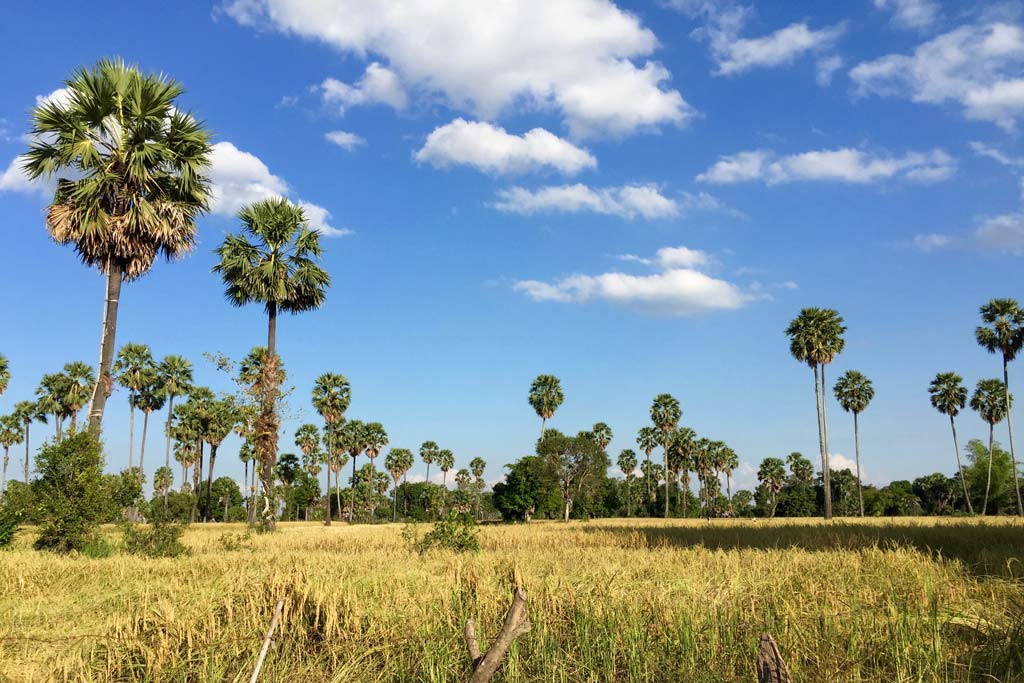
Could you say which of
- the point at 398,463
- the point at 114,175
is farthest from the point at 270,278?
the point at 398,463

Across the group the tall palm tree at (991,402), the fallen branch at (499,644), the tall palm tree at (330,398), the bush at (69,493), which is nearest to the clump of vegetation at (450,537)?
the bush at (69,493)

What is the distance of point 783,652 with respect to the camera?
5.95 metres

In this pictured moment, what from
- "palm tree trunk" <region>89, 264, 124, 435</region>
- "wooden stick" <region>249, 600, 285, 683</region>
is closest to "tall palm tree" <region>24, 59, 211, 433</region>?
"palm tree trunk" <region>89, 264, 124, 435</region>

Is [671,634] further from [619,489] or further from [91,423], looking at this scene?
[619,489]

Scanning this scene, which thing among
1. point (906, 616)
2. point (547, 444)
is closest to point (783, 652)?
point (906, 616)

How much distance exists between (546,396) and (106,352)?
62685mm

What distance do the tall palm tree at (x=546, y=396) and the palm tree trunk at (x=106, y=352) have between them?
203ft

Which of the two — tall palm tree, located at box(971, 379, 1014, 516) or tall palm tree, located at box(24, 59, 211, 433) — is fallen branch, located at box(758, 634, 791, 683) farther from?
tall palm tree, located at box(971, 379, 1014, 516)

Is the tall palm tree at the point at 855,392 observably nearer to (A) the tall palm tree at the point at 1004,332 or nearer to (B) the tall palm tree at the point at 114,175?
(A) the tall palm tree at the point at 1004,332

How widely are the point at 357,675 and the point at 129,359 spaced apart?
69172 millimetres

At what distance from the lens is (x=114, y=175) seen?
20453 millimetres

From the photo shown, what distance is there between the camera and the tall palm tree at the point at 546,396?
79.5 m

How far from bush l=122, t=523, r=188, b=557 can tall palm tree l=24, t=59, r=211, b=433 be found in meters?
3.65

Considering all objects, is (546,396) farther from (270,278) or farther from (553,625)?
(553,625)
